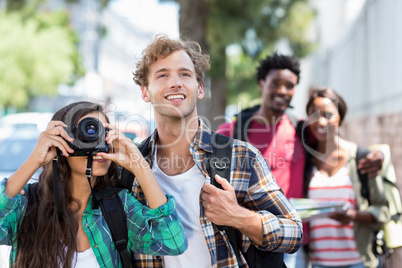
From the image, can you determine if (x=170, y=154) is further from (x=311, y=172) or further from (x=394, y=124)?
(x=394, y=124)

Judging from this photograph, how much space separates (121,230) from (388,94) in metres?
5.22

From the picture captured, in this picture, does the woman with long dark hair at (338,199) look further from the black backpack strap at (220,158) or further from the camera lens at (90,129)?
the camera lens at (90,129)

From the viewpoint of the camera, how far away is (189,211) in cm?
248

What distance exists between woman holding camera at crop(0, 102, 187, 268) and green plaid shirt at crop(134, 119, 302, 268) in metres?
0.15

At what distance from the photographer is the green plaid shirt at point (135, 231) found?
7.37ft

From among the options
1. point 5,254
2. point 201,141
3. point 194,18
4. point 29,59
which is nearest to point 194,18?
point 194,18

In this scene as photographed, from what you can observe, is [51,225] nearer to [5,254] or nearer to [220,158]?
[220,158]

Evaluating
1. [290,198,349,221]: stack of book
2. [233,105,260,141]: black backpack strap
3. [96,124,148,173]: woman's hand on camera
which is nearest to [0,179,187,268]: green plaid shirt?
[96,124,148,173]: woman's hand on camera

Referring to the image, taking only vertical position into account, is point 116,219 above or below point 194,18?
below

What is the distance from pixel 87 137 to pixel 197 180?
620 mm

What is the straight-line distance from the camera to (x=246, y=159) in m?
2.46

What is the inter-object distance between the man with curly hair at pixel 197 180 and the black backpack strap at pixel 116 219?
150 mm

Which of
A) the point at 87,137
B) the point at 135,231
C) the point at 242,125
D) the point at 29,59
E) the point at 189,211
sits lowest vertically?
Result: the point at 135,231

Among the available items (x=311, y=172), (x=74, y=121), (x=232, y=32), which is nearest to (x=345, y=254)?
(x=311, y=172)
